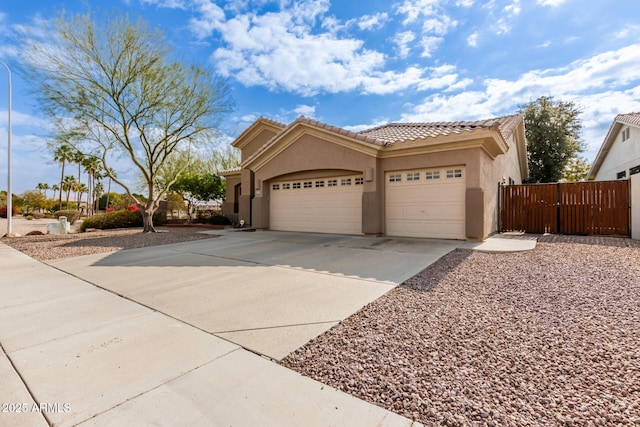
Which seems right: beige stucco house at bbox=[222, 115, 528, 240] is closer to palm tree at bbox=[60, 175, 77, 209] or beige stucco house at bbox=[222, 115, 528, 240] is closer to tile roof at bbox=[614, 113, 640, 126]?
tile roof at bbox=[614, 113, 640, 126]

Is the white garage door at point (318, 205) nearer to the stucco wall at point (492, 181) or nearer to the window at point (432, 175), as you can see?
the window at point (432, 175)

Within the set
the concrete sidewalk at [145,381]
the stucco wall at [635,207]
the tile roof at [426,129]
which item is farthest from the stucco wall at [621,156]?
the concrete sidewalk at [145,381]

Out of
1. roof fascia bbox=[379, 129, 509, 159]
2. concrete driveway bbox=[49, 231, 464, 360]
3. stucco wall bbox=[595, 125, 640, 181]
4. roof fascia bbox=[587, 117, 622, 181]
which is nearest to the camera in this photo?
concrete driveway bbox=[49, 231, 464, 360]

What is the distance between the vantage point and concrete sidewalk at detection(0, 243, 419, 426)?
218 centimetres

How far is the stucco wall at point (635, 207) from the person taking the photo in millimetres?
10203

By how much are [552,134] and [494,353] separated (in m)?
28.6

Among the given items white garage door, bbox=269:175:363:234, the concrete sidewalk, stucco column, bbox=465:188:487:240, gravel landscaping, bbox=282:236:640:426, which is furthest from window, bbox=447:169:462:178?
the concrete sidewalk

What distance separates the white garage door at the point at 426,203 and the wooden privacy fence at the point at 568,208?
4.15 m

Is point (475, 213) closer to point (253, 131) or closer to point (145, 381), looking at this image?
point (145, 381)

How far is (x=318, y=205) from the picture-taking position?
1298 cm

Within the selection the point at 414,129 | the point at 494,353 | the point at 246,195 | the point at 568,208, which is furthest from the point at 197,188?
the point at 494,353

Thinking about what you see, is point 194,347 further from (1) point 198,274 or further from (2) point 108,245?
(2) point 108,245

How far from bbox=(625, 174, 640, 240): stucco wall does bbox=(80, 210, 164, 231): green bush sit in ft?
77.4

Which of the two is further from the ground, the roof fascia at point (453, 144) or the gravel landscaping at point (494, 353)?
Result: the roof fascia at point (453, 144)
